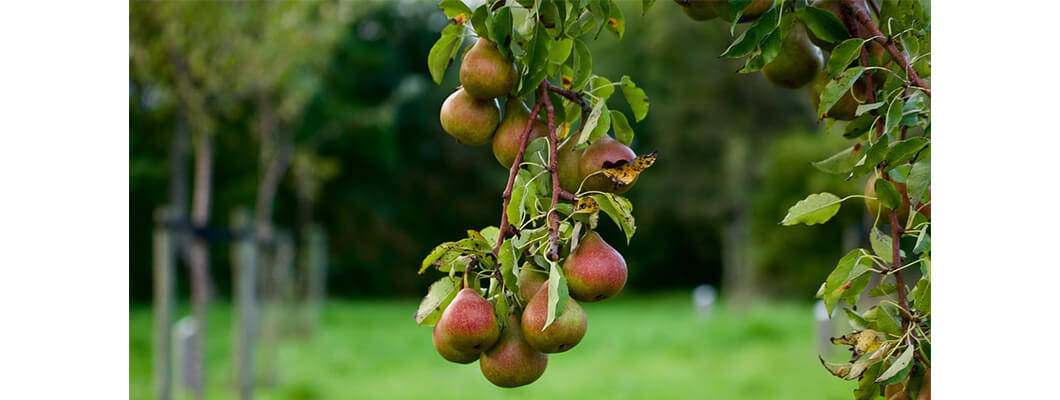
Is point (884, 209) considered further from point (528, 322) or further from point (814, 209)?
point (528, 322)

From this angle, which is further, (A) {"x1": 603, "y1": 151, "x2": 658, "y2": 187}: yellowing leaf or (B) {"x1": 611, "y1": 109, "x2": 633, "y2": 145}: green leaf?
(B) {"x1": 611, "y1": 109, "x2": 633, "y2": 145}: green leaf

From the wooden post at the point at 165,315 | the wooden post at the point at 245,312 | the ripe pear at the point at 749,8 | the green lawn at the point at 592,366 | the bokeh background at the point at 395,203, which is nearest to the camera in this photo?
the ripe pear at the point at 749,8

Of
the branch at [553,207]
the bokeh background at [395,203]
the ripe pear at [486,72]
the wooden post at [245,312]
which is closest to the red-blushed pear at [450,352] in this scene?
the branch at [553,207]

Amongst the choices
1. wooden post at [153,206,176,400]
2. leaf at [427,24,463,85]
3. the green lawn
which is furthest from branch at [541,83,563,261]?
the green lawn

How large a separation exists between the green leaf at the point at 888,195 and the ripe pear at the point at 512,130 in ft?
0.90

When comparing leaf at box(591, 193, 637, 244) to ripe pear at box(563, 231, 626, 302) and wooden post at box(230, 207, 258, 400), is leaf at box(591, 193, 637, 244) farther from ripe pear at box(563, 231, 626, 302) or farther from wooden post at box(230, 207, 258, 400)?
wooden post at box(230, 207, 258, 400)

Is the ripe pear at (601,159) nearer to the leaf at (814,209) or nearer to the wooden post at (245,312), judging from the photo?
the leaf at (814,209)

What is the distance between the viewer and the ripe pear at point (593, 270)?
64 centimetres

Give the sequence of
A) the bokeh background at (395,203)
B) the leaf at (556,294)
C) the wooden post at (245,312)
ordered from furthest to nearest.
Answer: the bokeh background at (395,203) → the wooden post at (245,312) → the leaf at (556,294)

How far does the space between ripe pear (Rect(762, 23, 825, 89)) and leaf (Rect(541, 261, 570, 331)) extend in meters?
0.36

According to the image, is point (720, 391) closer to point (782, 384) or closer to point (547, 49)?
point (782, 384)

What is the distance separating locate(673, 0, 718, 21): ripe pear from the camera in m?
0.80

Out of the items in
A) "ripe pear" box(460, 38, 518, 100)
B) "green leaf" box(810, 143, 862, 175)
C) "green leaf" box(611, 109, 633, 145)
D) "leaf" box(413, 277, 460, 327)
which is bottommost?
"leaf" box(413, 277, 460, 327)
